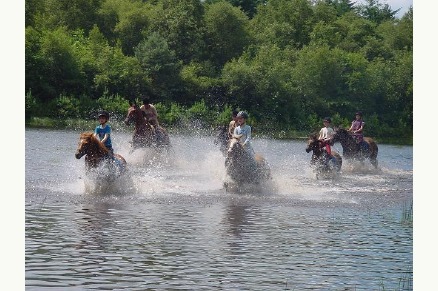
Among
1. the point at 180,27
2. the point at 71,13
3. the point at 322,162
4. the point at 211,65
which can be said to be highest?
the point at 71,13

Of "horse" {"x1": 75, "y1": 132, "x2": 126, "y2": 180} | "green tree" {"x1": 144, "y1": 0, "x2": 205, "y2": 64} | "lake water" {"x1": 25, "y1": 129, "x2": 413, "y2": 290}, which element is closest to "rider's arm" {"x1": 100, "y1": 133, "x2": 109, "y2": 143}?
"horse" {"x1": 75, "y1": 132, "x2": 126, "y2": 180}

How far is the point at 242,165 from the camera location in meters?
19.5

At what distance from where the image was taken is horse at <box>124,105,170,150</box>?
A: 24.5 metres

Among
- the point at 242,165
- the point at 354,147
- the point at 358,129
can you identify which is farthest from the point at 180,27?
the point at 242,165

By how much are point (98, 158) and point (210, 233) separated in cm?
387

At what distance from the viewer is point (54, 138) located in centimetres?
3544

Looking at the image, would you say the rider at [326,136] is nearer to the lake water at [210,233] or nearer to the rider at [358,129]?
the lake water at [210,233]

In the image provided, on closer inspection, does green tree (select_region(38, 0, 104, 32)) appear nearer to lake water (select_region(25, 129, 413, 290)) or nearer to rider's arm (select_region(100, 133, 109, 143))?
lake water (select_region(25, 129, 413, 290))

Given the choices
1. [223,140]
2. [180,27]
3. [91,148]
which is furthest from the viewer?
[180,27]

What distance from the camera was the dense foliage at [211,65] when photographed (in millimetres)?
41125

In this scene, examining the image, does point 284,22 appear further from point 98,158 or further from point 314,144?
point 98,158

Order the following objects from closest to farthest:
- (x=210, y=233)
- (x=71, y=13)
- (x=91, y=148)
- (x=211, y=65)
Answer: (x=210, y=233) < (x=91, y=148) < (x=71, y=13) < (x=211, y=65)

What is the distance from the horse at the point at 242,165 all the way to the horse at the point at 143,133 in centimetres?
540
